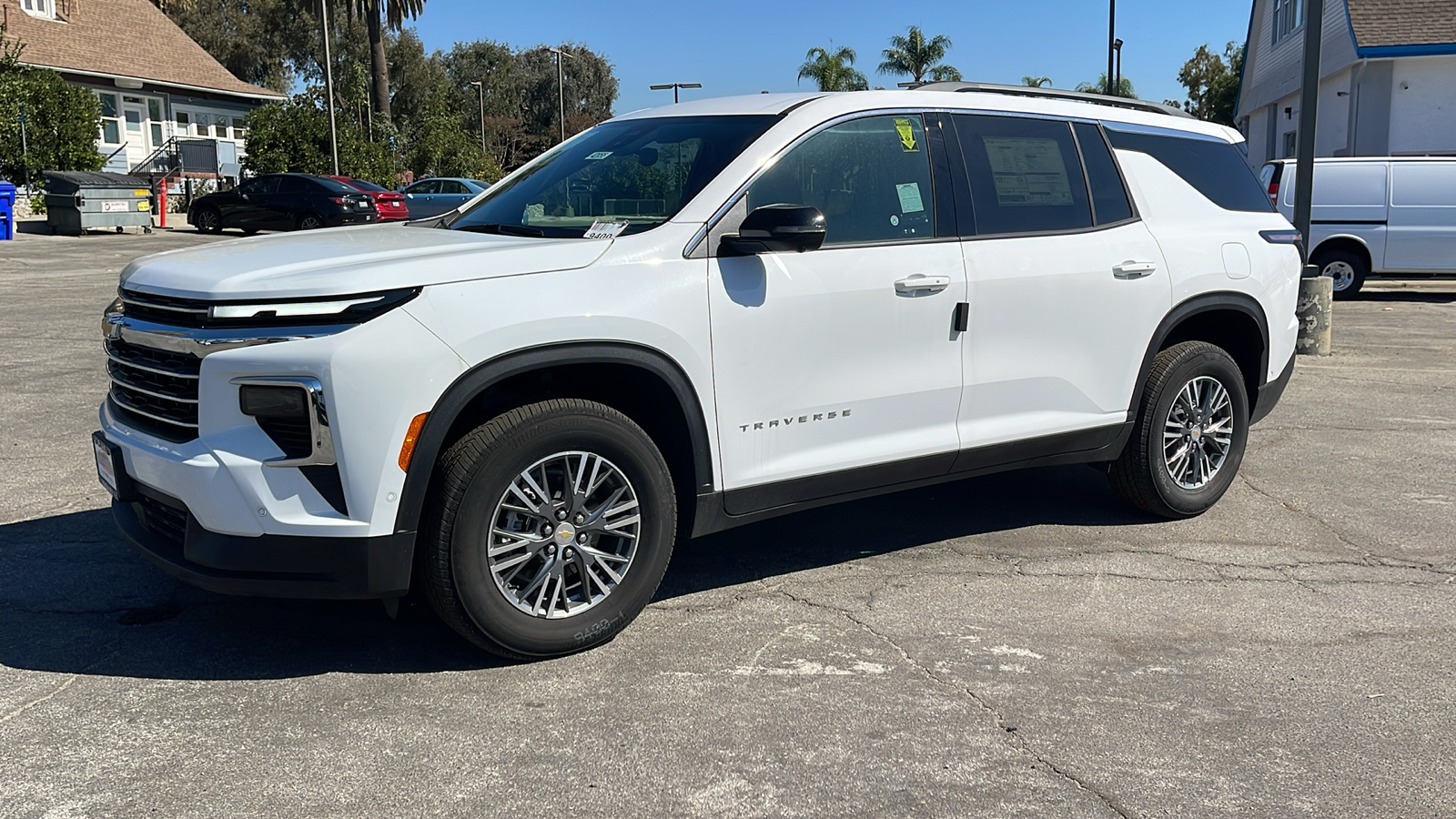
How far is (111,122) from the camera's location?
41.6 metres

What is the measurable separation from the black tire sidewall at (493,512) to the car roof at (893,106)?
1.46m

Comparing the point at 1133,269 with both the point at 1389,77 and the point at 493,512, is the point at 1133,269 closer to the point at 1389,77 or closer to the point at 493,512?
the point at 493,512

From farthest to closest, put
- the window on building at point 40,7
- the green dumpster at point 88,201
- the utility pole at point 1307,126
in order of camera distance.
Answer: the window on building at point 40,7, the green dumpster at point 88,201, the utility pole at point 1307,126

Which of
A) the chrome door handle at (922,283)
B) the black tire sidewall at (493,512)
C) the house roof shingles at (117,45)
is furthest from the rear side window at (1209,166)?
the house roof shingles at (117,45)

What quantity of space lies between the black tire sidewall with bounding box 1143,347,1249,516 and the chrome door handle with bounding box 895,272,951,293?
1.47 m

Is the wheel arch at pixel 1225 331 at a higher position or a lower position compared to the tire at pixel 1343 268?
higher

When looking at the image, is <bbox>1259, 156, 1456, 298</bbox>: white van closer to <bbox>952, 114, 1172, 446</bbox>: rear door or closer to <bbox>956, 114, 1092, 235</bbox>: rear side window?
<bbox>952, 114, 1172, 446</bbox>: rear door

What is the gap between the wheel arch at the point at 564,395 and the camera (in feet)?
12.1

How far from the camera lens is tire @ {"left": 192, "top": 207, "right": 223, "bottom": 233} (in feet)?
97.5

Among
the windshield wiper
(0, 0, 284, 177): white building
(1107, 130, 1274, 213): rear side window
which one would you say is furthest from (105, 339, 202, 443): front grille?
(0, 0, 284, 177): white building

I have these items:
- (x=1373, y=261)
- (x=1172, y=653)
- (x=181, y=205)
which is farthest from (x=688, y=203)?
(x=181, y=205)

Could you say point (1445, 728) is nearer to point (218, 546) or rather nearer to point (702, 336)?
point (702, 336)

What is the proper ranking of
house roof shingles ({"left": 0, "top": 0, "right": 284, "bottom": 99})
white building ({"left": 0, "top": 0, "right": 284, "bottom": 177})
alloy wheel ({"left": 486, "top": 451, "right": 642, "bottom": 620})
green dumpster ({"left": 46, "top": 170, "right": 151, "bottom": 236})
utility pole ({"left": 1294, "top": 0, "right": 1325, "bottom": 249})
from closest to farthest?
alloy wheel ({"left": 486, "top": 451, "right": 642, "bottom": 620}) → utility pole ({"left": 1294, "top": 0, "right": 1325, "bottom": 249}) → green dumpster ({"left": 46, "top": 170, "right": 151, "bottom": 236}) → house roof shingles ({"left": 0, "top": 0, "right": 284, "bottom": 99}) → white building ({"left": 0, "top": 0, "right": 284, "bottom": 177})

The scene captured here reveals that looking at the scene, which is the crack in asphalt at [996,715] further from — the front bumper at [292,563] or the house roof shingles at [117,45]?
the house roof shingles at [117,45]
